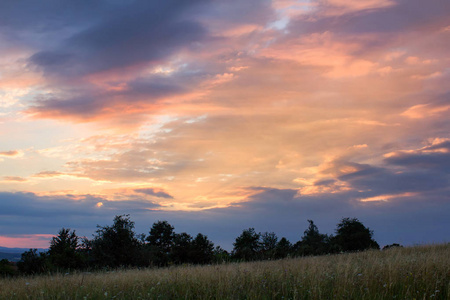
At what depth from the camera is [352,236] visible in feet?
141

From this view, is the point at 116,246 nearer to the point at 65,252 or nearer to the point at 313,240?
the point at 65,252

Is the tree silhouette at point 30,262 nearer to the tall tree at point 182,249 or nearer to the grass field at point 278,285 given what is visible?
the tall tree at point 182,249

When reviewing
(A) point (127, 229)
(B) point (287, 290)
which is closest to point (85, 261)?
(A) point (127, 229)

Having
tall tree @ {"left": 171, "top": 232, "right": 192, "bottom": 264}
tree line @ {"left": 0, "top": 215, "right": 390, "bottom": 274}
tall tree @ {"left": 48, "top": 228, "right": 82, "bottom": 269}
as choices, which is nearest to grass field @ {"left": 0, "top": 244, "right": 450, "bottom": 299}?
tree line @ {"left": 0, "top": 215, "right": 390, "bottom": 274}

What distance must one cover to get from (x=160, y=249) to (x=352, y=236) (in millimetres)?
21641

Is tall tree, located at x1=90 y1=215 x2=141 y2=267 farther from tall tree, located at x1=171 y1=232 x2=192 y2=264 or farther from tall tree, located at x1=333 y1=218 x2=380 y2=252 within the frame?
tall tree, located at x1=333 y1=218 x2=380 y2=252

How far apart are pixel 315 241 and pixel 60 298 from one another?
43.5 m

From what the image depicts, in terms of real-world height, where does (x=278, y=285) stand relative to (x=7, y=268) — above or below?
above

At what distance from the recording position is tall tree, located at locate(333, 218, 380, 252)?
42.6 meters

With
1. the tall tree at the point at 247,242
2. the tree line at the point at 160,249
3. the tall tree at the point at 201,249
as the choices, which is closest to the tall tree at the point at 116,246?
the tree line at the point at 160,249

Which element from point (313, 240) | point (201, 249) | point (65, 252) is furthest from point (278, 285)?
point (313, 240)

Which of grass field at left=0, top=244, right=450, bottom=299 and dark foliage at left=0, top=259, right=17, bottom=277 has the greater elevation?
grass field at left=0, top=244, right=450, bottom=299

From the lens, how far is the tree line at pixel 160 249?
1248 inches

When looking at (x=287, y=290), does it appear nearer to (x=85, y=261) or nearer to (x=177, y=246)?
(x=85, y=261)
